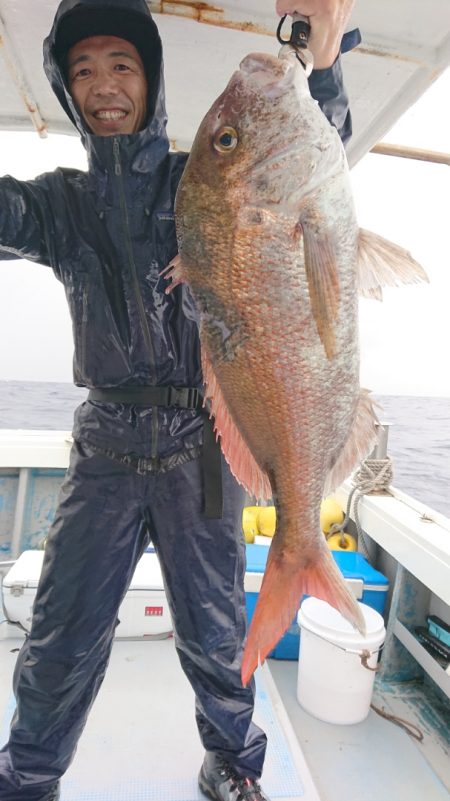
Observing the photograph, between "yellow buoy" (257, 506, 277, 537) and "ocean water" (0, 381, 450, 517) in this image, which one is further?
"ocean water" (0, 381, 450, 517)

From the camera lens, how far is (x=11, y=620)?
3.64m

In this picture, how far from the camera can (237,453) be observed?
148cm

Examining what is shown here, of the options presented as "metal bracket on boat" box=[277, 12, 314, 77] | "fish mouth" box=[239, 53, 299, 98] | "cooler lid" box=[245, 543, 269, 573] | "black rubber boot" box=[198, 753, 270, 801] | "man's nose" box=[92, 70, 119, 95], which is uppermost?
"man's nose" box=[92, 70, 119, 95]

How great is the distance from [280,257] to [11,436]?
4.65m

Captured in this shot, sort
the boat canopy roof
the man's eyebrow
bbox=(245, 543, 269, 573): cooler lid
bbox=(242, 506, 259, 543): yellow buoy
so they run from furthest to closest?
bbox=(242, 506, 259, 543): yellow buoy, bbox=(245, 543, 269, 573): cooler lid, the boat canopy roof, the man's eyebrow

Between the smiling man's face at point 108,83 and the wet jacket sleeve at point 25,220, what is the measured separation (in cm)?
33

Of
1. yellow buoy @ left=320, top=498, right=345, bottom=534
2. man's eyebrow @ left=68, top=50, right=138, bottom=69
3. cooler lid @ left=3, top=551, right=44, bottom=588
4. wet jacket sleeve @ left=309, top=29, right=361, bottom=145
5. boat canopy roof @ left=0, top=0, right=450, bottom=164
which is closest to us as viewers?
wet jacket sleeve @ left=309, top=29, right=361, bottom=145

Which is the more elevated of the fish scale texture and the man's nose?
the man's nose

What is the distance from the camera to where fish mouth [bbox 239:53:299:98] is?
4.26 ft

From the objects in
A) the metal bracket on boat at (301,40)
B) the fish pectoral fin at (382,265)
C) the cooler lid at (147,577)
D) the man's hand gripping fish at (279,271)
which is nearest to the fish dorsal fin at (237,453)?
the man's hand gripping fish at (279,271)

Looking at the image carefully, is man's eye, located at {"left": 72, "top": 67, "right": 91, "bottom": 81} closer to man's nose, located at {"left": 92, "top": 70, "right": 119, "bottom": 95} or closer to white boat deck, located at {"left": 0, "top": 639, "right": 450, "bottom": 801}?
man's nose, located at {"left": 92, "top": 70, "right": 119, "bottom": 95}

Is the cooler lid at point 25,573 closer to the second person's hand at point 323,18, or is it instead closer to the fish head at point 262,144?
the fish head at point 262,144

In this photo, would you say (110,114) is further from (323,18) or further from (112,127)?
(323,18)

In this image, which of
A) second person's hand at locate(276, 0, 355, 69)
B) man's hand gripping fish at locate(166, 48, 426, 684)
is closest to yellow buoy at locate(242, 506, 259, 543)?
man's hand gripping fish at locate(166, 48, 426, 684)
